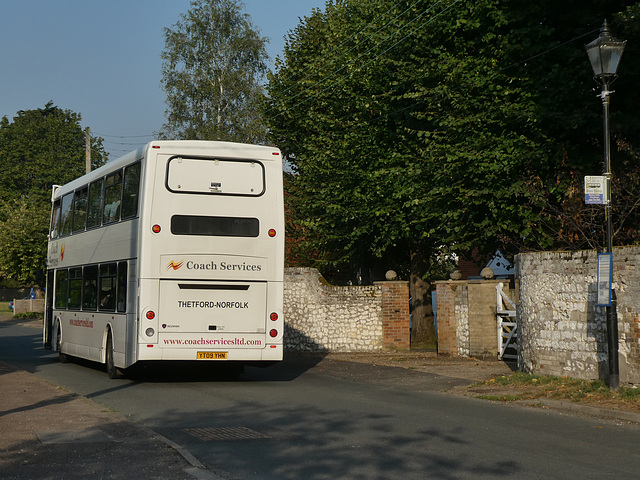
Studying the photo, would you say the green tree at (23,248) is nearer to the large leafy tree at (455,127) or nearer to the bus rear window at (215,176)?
the large leafy tree at (455,127)

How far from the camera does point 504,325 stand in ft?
69.6

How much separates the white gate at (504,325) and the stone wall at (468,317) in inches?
11.4

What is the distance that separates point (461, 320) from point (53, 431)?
14432mm

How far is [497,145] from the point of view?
68.0 feet

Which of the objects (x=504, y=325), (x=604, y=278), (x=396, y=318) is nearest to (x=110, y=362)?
(x=504, y=325)

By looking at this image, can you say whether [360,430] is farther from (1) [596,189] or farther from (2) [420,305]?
(2) [420,305]

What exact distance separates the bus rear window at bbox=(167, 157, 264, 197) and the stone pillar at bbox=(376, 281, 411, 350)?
10667 millimetres

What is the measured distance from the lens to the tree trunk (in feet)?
90.8

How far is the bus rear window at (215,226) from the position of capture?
15.7 meters

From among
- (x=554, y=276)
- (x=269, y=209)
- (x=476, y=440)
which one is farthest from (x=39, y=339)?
(x=476, y=440)

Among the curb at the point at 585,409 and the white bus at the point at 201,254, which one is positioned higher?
the white bus at the point at 201,254

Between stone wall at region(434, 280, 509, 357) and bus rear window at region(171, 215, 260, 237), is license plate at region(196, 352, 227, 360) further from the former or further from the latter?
stone wall at region(434, 280, 509, 357)

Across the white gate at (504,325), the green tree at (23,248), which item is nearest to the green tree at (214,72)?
the green tree at (23,248)

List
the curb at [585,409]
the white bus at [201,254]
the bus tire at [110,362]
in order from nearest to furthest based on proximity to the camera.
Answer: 1. the curb at [585,409]
2. the white bus at [201,254]
3. the bus tire at [110,362]
